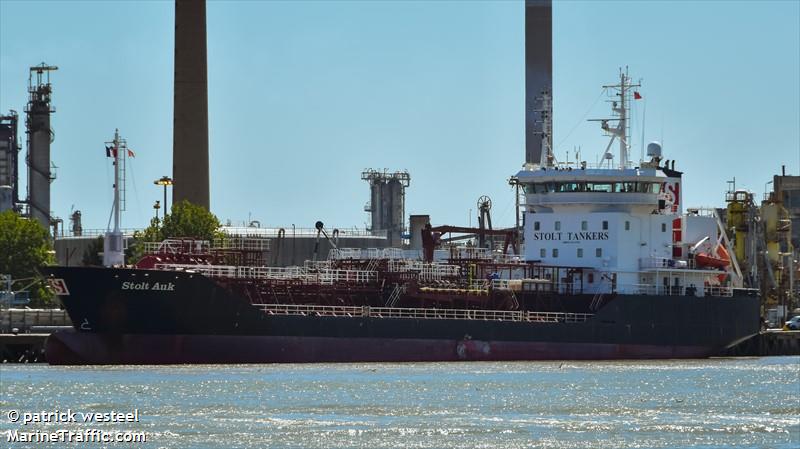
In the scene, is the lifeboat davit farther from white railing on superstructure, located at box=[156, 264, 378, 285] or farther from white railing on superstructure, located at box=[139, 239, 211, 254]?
white railing on superstructure, located at box=[139, 239, 211, 254]

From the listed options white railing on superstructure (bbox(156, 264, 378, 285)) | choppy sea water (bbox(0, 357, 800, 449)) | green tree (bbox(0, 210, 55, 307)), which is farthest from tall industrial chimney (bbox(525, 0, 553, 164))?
choppy sea water (bbox(0, 357, 800, 449))

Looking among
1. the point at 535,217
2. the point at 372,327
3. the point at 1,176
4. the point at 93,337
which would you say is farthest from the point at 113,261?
the point at 1,176

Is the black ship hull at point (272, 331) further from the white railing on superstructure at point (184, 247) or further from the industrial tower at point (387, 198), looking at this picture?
the industrial tower at point (387, 198)

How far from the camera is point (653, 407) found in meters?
48.4

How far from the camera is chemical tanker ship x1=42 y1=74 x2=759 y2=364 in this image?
200 feet

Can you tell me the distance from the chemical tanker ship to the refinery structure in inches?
4.4

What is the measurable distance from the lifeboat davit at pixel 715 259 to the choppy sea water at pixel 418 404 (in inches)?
442

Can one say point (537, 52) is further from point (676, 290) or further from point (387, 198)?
point (676, 290)

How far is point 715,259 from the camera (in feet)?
249

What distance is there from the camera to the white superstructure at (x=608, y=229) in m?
72.8

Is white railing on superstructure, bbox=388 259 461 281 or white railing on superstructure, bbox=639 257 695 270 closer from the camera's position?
white railing on superstructure, bbox=388 259 461 281

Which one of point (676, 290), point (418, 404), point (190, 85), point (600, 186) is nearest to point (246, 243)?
point (600, 186)

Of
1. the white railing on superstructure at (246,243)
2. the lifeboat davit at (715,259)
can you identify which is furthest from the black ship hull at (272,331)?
the white railing on superstructure at (246,243)

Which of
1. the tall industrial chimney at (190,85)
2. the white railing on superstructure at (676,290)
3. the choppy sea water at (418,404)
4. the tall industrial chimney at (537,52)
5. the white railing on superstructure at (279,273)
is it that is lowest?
the choppy sea water at (418,404)
